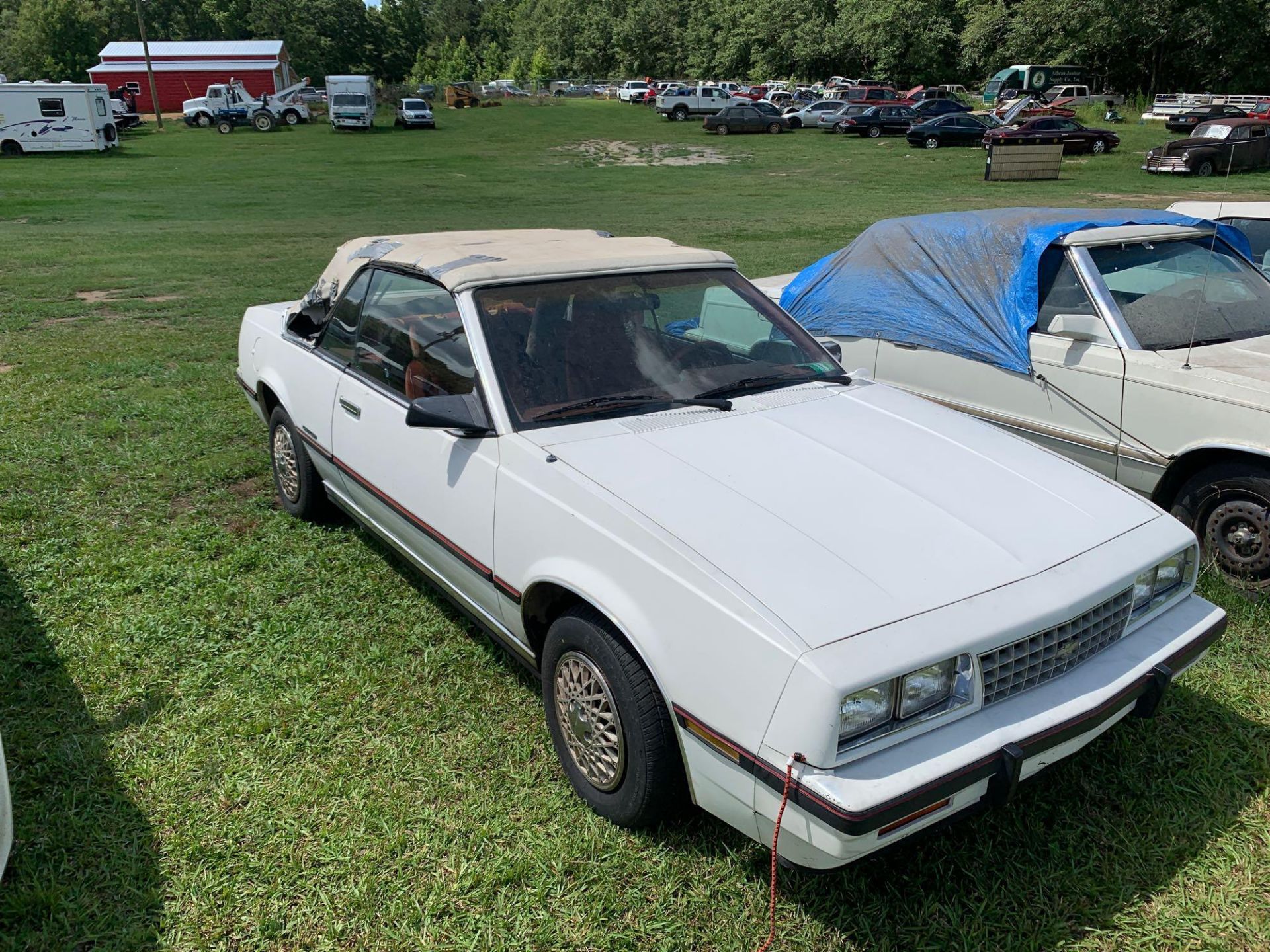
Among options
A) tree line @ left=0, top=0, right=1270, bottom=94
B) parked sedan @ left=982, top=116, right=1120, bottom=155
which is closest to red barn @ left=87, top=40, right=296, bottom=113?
tree line @ left=0, top=0, right=1270, bottom=94

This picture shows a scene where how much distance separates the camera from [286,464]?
493 cm

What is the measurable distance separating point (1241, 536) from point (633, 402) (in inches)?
112

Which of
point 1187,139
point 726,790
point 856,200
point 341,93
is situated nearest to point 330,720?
point 726,790

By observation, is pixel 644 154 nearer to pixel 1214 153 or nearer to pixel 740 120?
pixel 740 120

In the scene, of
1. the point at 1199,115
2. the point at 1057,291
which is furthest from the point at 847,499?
the point at 1199,115

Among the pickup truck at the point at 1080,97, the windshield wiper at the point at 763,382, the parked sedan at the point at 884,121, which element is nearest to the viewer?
the windshield wiper at the point at 763,382

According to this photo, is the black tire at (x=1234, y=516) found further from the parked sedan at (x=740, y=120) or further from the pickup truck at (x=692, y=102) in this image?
the pickup truck at (x=692, y=102)

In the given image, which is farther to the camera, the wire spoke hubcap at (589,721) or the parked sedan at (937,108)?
the parked sedan at (937,108)

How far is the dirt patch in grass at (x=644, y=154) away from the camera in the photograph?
34.1 m

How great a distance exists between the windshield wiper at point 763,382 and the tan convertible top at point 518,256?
24.5 inches

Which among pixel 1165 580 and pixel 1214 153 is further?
pixel 1214 153

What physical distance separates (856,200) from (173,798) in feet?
74.1

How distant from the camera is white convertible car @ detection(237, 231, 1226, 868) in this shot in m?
2.21

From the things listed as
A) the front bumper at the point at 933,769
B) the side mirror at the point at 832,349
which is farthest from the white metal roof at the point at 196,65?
the front bumper at the point at 933,769
